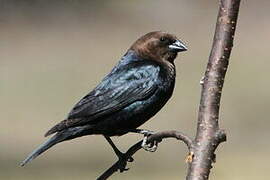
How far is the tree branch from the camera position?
1.97 meters

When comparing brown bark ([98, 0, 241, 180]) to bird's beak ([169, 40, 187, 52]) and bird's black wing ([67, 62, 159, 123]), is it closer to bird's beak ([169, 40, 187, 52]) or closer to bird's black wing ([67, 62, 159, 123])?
bird's black wing ([67, 62, 159, 123])

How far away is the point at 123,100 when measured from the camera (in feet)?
13.6

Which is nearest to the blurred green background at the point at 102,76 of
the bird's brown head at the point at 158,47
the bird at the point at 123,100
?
the bird's brown head at the point at 158,47

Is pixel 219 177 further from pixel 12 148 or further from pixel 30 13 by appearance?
pixel 30 13

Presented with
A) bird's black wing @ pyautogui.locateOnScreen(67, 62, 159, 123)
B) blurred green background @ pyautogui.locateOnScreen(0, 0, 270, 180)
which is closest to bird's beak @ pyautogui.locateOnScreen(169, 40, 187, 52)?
bird's black wing @ pyautogui.locateOnScreen(67, 62, 159, 123)

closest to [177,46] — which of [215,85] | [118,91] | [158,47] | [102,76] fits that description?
[158,47]

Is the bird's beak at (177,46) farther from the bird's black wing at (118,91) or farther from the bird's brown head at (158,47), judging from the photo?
the bird's black wing at (118,91)

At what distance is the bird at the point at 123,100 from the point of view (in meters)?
3.95

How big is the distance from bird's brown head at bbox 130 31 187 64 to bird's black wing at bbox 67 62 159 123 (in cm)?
19

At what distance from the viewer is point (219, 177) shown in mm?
11805

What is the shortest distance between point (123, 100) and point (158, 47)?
0.47m

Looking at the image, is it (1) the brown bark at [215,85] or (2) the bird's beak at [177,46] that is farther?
(2) the bird's beak at [177,46]

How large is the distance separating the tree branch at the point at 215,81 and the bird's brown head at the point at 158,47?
250cm

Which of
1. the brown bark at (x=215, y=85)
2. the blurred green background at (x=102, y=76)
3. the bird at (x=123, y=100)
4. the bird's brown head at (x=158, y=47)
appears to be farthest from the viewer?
the blurred green background at (x=102, y=76)
